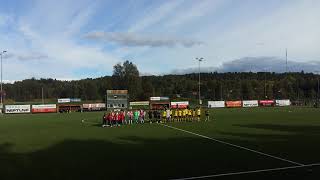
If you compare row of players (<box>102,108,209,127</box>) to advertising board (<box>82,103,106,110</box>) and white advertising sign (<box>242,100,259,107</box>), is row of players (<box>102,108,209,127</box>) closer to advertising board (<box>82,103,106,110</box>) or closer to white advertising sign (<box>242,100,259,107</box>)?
advertising board (<box>82,103,106,110</box>)

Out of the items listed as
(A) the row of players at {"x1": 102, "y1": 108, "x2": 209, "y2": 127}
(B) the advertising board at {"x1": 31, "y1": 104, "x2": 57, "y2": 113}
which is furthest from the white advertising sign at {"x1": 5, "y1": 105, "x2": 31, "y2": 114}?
(A) the row of players at {"x1": 102, "y1": 108, "x2": 209, "y2": 127}

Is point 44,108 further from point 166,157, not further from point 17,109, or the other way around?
point 166,157

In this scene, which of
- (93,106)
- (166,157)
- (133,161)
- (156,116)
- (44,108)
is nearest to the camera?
(133,161)

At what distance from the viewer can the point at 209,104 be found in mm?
117312

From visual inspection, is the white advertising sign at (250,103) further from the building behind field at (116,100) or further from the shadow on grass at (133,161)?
the shadow on grass at (133,161)

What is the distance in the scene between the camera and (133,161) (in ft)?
66.9

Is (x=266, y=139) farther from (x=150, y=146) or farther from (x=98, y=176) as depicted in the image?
(x=98, y=176)

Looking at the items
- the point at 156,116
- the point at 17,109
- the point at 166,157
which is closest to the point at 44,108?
the point at 17,109

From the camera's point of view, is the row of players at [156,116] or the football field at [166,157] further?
the row of players at [156,116]

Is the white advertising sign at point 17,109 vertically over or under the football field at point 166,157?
over

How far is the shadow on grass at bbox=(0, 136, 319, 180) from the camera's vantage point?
17.2 metres

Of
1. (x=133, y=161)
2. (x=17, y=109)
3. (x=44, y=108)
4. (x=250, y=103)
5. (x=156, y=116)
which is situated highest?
(x=250, y=103)

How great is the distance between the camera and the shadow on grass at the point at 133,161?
17188 millimetres

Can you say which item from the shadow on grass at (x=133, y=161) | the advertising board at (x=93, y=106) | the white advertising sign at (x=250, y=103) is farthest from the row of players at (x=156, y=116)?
the white advertising sign at (x=250, y=103)
